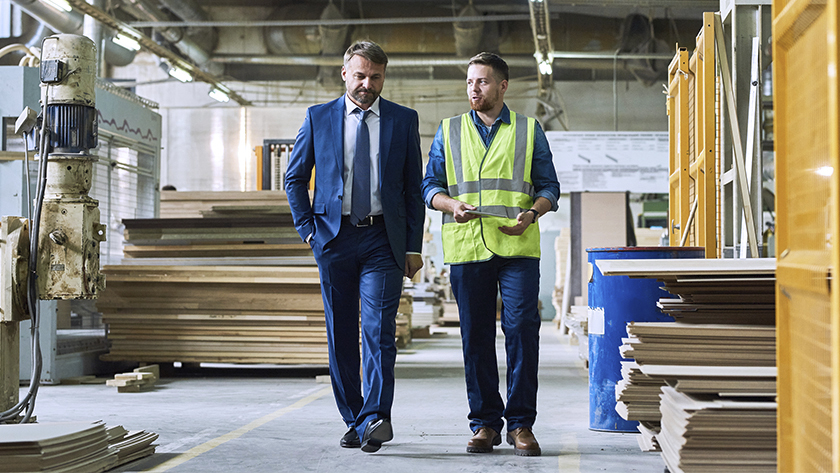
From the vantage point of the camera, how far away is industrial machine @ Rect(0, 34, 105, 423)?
403cm

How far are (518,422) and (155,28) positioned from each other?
14.0 metres

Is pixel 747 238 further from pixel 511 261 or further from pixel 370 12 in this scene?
pixel 370 12

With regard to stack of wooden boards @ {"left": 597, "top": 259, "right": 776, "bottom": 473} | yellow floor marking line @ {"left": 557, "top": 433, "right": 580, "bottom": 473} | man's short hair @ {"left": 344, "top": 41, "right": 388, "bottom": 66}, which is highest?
man's short hair @ {"left": 344, "top": 41, "right": 388, "bottom": 66}

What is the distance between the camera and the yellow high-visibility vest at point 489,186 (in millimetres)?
3795

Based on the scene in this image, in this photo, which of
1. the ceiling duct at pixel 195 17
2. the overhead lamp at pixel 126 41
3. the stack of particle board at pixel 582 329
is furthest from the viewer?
the ceiling duct at pixel 195 17

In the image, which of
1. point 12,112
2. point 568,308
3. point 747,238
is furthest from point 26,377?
point 568,308

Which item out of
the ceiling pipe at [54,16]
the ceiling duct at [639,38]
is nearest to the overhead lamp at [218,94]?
the ceiling pipe at [54,16]

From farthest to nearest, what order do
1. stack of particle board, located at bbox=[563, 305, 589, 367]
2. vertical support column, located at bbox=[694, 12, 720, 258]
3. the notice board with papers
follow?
1. the notice board with papers
2. stack of particle board, located at bbox=[563, 305, 589, 367]
3. vertical support column, located at bbox=[694, 12, 720, 258]

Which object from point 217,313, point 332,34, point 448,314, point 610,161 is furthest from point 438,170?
point 448,314

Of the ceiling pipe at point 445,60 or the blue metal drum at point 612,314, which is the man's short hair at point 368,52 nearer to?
the blue metal drum at point 612,314

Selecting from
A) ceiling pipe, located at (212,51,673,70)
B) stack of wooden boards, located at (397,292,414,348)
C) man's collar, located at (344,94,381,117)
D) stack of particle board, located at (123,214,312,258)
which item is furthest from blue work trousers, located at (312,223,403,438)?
ceiling pipe, located at (212,51,673,70)

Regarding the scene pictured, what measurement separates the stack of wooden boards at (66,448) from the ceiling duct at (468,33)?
42.4ft

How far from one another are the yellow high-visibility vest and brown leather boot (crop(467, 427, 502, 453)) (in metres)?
0.79

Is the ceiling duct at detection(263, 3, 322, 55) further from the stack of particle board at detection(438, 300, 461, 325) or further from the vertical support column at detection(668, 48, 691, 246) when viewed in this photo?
the vertical support column at detection(668, 48, 691, 246)
